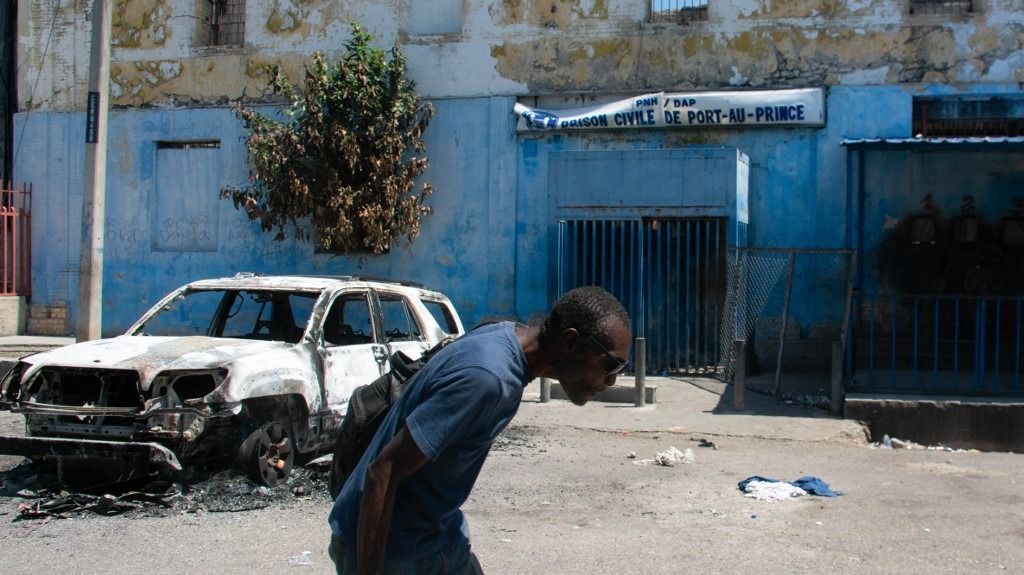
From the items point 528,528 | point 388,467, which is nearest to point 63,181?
point 528,528

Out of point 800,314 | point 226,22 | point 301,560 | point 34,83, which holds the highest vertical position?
point 226,22

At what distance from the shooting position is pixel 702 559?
5.35 m

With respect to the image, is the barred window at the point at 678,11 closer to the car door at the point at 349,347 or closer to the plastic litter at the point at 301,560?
the car door at the point at 349,347

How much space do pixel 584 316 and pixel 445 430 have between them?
484 mm

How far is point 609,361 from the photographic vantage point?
103 inches

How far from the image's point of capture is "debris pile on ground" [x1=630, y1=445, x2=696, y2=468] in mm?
8062

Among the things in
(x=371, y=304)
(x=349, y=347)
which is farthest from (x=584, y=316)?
(x=371, y=304)

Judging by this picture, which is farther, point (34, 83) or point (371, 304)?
point (34, 83)

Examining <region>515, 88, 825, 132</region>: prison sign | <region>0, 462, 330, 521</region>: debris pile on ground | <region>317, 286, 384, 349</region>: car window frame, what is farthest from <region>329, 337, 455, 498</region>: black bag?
<region>515, 88, 825, 132</region>: prison sign

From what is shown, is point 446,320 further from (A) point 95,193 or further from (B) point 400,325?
(A) point 95,193

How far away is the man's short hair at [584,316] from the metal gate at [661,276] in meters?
10.4

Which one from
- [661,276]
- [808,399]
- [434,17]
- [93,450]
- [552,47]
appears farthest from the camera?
[434,17]

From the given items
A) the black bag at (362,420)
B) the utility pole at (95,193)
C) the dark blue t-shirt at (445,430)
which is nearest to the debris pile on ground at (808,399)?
the utility pole at (95,193)

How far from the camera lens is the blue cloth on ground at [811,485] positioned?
6.95 m
